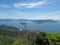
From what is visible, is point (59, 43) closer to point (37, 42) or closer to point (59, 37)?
point (59, 37)

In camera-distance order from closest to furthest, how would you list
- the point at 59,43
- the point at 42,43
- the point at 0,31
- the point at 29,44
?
the point at 59,43
the point at 42,43
the point at 29,44
the point at 0,31

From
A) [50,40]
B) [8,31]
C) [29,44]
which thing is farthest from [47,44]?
[8,31]

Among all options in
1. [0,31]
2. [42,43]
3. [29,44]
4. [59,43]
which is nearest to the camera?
[59,43]

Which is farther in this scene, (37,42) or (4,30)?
(4,30)

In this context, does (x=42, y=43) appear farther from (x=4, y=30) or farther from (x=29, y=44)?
(x=4, y=30)

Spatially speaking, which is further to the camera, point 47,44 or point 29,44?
point 29,44

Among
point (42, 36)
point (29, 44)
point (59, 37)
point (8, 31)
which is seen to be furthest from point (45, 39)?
point (8, 31)

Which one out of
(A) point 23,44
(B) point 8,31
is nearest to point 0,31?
(B) point 8,31
